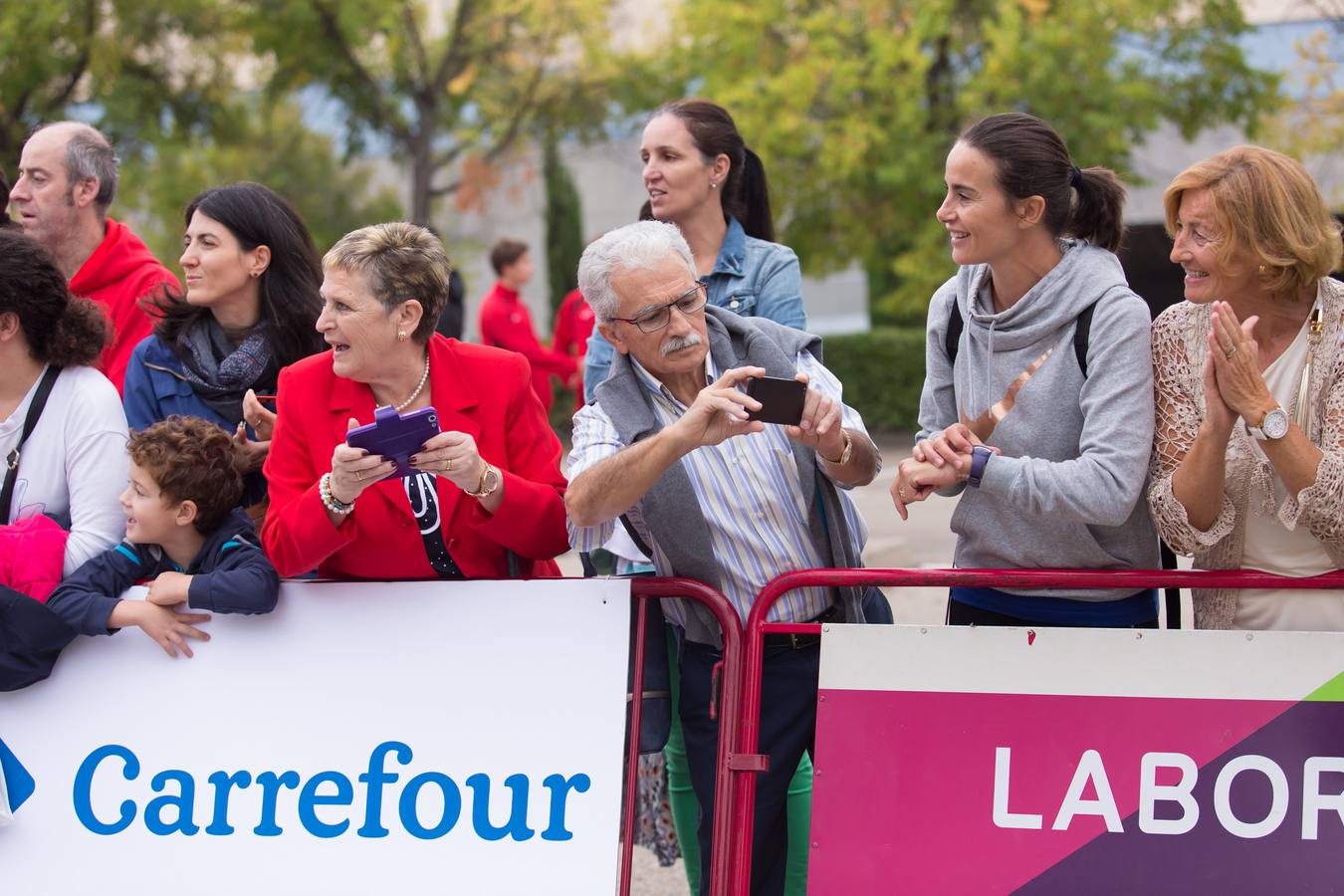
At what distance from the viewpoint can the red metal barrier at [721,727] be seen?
3469 mm

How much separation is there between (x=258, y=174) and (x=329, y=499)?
2382 cm

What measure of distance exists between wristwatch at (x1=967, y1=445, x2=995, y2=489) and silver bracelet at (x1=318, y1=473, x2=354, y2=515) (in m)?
1.44

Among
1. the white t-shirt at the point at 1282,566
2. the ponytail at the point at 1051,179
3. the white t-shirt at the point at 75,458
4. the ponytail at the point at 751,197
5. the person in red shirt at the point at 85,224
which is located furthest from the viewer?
the person in red shirt at the point at 85,224

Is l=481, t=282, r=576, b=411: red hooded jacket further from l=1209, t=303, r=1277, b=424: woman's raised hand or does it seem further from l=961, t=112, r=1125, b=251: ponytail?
l=1209, t=303, r=1277, b=424: woman's raised hand

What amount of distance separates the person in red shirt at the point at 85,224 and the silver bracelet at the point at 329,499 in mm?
1751

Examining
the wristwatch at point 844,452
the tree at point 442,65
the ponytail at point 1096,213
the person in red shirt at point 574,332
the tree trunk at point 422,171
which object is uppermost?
the tree at point 442,65

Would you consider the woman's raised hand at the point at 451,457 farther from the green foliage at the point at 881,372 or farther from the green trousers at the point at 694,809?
the green foliage at the point at 881,372

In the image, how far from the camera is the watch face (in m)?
3.11

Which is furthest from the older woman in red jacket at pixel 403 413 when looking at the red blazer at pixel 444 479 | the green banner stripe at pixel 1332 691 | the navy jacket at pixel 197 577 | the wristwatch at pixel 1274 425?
the green banner stripe at pixel 1332 691

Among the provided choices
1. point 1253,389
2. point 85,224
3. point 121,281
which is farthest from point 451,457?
point 85,224

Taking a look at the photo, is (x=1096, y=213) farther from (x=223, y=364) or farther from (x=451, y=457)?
(x=223, y=364)

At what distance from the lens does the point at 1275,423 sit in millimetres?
3115

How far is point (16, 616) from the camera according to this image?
11.9 feet

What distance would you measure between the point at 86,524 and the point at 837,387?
202 cm
